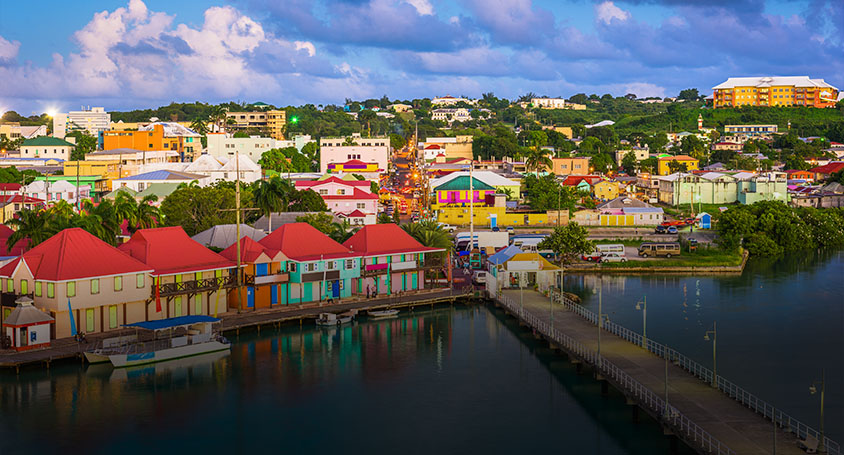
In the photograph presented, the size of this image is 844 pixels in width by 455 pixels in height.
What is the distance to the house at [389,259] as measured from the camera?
4912 centimetres

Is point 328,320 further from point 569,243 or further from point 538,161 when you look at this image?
point 538,161

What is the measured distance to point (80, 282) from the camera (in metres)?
37.4

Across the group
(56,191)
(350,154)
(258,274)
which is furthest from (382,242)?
(350,154)

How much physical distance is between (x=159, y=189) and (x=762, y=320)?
50.9 meters

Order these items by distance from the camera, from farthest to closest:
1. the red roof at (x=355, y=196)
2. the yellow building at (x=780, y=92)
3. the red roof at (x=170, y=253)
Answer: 1. the yellow building at (x=780, y=92)
2. the red roof at (x=355, y=196)
3. the red roof at (x=170, y=253)

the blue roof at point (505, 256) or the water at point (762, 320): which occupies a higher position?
the blue roof at point (505, 256)

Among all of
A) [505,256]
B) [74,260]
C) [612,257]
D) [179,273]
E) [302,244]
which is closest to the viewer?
[74,260]

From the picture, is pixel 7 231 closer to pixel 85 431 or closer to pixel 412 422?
pixel 85 431

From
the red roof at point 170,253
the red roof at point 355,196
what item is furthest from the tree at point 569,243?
the red roof at point 170,253

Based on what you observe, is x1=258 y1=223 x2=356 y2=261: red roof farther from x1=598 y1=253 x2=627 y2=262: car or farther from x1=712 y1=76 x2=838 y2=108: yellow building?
x1=712 y1=76 x2=838 y2=108: yellow building

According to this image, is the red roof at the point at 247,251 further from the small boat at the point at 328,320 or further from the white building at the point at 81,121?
the white building at the point at 81,121

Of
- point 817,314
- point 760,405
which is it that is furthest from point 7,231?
point 817,314

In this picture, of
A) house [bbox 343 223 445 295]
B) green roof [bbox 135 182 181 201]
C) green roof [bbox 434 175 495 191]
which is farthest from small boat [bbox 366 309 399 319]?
green roof [bbox 434 175 495 191]

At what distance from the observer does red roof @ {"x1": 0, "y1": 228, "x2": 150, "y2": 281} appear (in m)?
37.3
